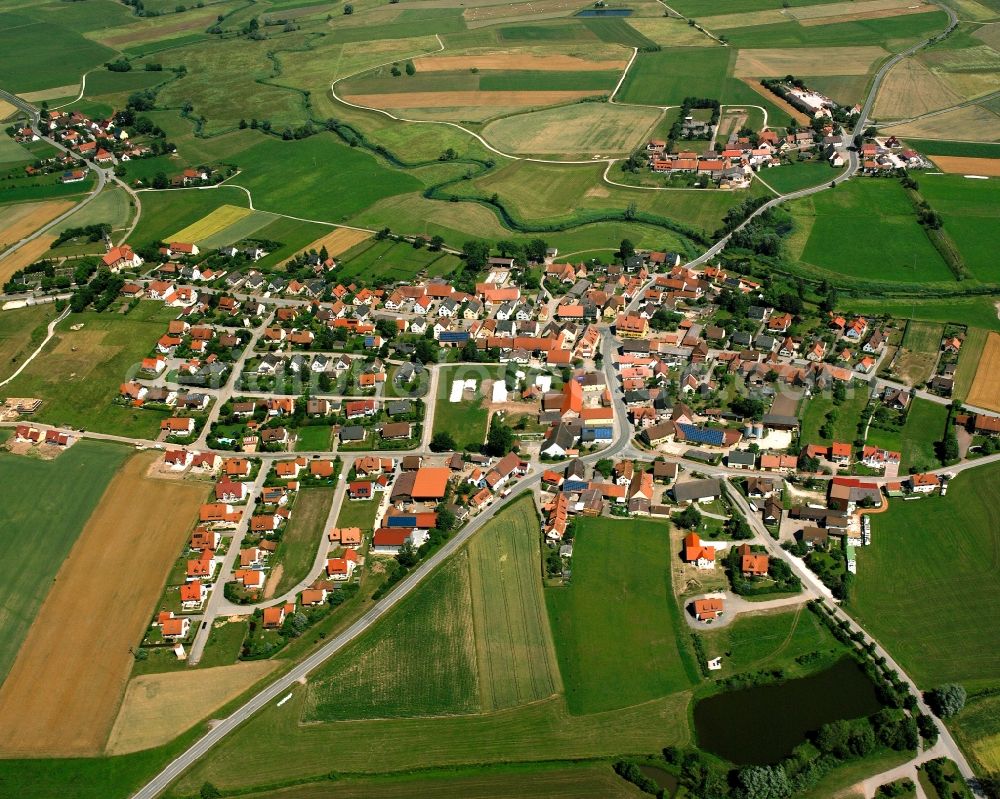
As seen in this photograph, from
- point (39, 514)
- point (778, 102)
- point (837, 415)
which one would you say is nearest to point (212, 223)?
point (39, 514)

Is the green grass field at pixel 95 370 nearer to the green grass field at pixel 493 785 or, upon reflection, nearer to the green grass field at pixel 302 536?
the green grass field at pixel 302 536

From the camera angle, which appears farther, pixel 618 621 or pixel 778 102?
pixel 778 102

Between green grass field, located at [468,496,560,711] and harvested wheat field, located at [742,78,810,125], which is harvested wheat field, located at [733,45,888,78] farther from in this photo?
green grass field, located at [468,496,560,711]

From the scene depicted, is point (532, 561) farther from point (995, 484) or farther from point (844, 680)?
point (995, 484)

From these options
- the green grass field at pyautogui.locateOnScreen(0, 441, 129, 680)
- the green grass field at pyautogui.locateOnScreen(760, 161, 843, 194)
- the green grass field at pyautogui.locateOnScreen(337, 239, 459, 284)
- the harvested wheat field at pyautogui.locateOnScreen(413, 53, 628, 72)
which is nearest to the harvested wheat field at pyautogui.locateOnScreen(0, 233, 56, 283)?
the green grass field at pyautogui.locateOnScreen(337, 239, 459, 284)

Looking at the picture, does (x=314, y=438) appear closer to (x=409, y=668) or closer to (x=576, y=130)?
(x=409, y=668)

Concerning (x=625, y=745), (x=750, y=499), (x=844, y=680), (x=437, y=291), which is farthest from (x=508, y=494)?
(x=437, y=291)
